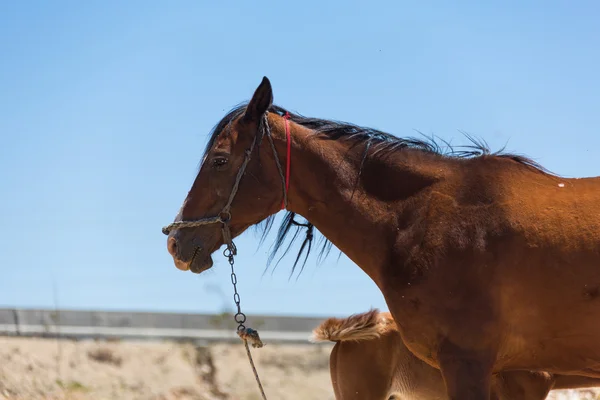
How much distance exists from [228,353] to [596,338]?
236 inches

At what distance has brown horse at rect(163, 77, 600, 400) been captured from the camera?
180 inches

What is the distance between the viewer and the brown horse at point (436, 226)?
457 cm

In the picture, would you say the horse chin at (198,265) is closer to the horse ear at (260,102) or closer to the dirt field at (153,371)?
the horse ear at (260,102)

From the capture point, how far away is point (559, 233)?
15.2 ft

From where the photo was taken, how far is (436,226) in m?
4.78

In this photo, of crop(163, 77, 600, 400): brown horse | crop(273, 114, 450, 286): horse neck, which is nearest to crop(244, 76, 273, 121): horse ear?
crop(163, 77, 600, 400): brown horse

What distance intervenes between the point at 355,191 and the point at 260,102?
85cm

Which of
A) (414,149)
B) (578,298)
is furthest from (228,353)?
(578,298)

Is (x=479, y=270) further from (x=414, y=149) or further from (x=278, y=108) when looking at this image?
(x=278, y=108)

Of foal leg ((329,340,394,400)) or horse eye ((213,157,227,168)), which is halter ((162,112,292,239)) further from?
foal leg ((329,340,394,400))

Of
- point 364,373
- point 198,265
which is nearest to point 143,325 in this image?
point 364,373

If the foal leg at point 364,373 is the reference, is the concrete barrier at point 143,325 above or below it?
above

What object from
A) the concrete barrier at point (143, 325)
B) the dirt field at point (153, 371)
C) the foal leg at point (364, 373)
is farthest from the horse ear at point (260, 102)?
the concrete barrier at point (143, 325)

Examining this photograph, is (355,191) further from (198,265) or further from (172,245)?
(172,245)
